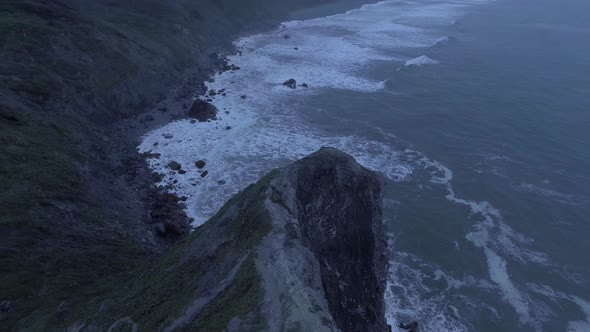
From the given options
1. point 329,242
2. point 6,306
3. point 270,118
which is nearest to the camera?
point 6,306

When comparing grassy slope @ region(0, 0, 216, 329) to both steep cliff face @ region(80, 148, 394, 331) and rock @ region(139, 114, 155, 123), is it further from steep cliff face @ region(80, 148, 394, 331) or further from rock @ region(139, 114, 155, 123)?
steep cliff face @ region(80, 148, 394, 331)

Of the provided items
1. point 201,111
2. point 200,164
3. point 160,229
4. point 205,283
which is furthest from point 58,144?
point 205,283

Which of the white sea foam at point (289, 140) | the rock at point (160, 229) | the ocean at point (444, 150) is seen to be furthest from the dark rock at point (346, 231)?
the rock at point (160, 229)

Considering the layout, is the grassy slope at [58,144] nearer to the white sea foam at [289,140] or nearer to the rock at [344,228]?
the white sea foam at [289,140]

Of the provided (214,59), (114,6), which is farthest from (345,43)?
(114,6)

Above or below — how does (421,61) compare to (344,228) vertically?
below

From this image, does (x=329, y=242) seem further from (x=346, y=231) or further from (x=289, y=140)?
(x=289, y=140)
